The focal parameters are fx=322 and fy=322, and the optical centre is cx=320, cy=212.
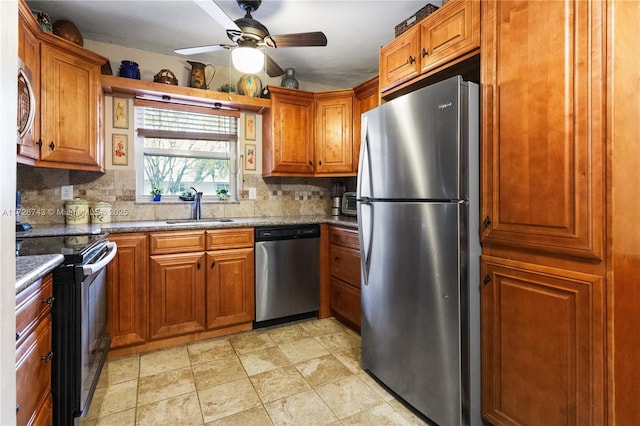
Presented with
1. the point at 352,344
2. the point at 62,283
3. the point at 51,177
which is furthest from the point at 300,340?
the point at 51,177

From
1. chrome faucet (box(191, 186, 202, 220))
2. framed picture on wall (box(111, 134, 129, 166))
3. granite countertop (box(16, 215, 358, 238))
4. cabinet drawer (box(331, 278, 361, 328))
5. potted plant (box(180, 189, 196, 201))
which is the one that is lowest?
cabinet drawer (box(331, 278, 361, 328))

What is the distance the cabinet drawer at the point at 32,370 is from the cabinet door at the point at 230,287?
4.12 ft

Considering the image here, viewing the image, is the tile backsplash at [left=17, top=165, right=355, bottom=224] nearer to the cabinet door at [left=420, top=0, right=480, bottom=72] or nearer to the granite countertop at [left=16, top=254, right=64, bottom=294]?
the granite countertop at [left=16, top=254, right=64, bottom=294]

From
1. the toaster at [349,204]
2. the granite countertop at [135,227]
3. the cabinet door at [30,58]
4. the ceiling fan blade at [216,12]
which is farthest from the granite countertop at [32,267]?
the toaster at [349,204]

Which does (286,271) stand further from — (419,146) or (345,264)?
(419,146)

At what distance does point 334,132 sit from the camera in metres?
3.20

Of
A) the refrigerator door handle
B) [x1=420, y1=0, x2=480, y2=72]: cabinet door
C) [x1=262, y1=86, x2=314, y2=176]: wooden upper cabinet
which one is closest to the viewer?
[x1=420, y1=0, x2=480, y2=72]: cabinet door

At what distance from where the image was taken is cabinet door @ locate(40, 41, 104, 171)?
2.10 metres

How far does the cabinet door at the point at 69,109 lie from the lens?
2.10 metres

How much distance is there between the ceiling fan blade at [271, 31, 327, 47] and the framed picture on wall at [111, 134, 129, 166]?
5.40ft

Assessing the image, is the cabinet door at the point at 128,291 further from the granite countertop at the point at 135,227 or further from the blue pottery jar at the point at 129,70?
the blue pottery jar at the point at 129,70

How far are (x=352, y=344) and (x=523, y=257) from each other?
1559 mm

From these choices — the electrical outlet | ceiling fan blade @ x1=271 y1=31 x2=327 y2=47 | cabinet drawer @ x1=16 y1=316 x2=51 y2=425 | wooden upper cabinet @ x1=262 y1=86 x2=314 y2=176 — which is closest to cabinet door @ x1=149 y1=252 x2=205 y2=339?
the electrical outlet

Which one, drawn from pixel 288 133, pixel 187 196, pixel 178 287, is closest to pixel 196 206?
pixel 187 196
